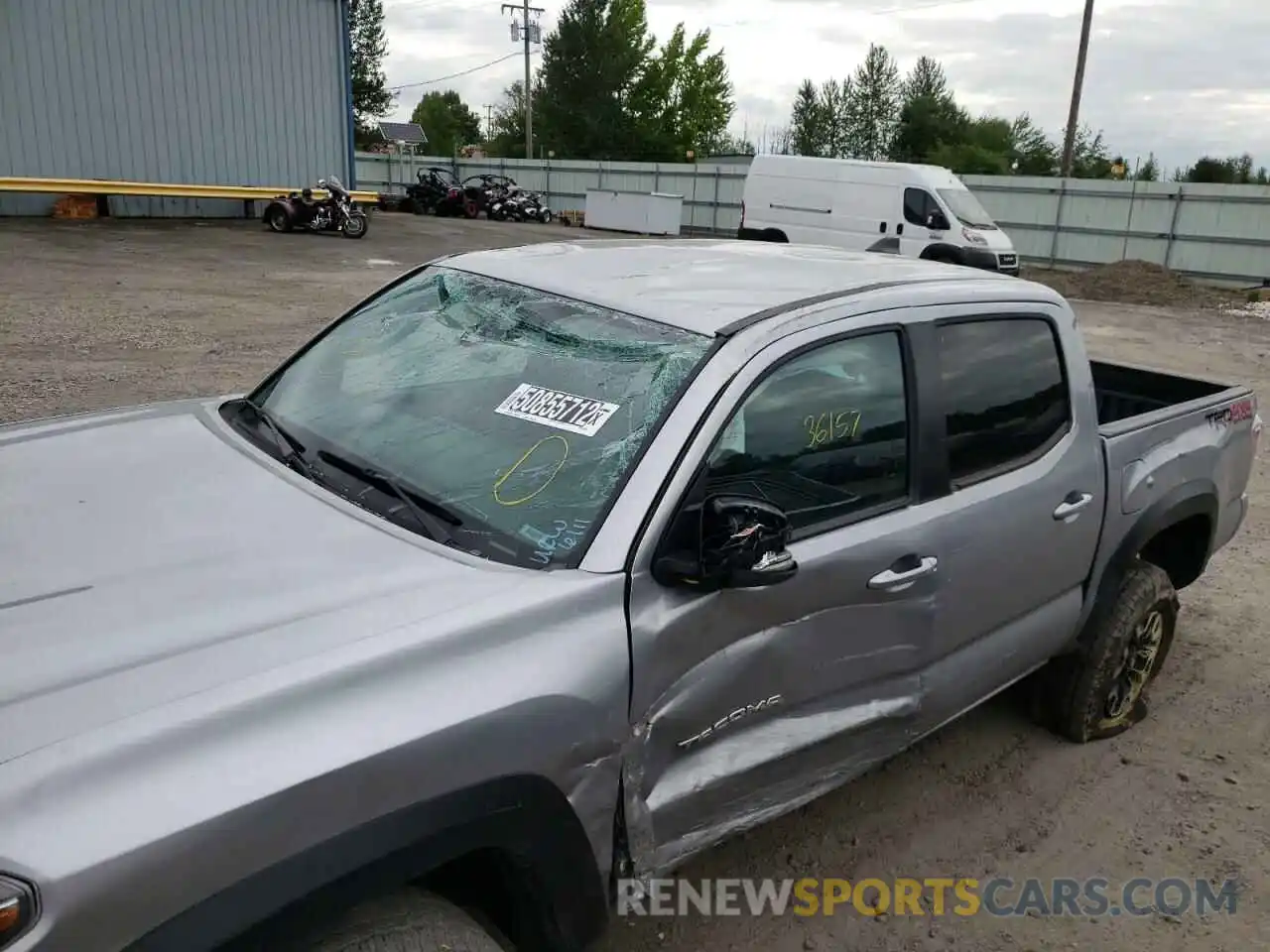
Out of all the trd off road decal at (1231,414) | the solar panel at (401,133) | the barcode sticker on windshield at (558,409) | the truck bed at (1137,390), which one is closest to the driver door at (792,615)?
the barcode sticker on windshield at (558,409)

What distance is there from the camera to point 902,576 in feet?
8.57

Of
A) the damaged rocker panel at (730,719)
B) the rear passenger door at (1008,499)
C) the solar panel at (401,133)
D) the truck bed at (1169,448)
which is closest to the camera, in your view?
the damaged rocker panel at (730,719)

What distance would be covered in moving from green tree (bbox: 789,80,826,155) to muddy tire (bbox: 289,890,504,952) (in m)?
61.2

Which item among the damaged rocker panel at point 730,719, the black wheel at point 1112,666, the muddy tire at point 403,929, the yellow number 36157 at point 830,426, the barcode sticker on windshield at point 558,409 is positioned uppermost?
the barcode sticker on windshield at point 558,409

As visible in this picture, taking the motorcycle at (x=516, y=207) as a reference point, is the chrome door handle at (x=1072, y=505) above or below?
below

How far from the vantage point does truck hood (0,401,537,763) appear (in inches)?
63.4

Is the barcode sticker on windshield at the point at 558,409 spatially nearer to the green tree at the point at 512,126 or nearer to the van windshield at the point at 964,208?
the van windshield at the point at 964,208

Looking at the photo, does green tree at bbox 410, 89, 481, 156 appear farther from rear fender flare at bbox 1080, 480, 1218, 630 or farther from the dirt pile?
rear fender flare at bbox 1080, 480, 1218, 630

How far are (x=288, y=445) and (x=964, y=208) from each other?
18554 millimetres

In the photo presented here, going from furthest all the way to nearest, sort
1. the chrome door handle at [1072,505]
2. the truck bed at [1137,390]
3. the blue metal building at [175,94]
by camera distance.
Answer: the blue metal building at [175,94] → the truck bed at [1137,390] → the chrome door handle at [1072,505]

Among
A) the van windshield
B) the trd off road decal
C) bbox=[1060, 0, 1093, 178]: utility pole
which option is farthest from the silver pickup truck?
bbox=[1060, 0, 1093, 178]: utility pole

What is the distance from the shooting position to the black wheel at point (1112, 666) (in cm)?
360

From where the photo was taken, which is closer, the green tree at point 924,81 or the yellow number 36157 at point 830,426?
the yellow number 36157 at point 830,426

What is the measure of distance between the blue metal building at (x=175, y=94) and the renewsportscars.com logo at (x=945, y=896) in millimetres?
22276
